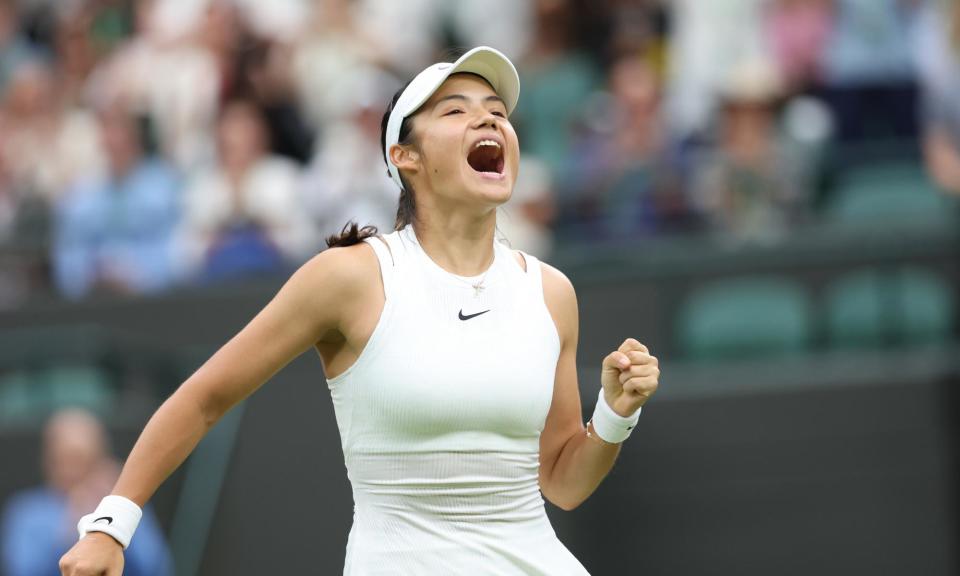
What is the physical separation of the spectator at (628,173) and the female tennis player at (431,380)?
4.60 metres

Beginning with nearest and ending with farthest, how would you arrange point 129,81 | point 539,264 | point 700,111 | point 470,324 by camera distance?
point 470,324 < point 539,264 < point 700,111 < point 129,81

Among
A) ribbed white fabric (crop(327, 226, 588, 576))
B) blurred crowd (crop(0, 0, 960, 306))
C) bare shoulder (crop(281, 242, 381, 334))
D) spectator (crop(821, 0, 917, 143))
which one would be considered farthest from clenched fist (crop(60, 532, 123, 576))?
spectator (crop(821, 0, 917, 143))

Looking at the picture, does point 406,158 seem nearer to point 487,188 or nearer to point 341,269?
point 487,188

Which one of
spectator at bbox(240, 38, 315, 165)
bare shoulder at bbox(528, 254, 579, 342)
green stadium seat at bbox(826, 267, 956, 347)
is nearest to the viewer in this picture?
bare shoulder at bbox(528, 254, 579, 342)

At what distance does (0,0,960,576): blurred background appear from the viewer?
782 cm

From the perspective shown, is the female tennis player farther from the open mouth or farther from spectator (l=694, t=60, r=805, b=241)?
spectator (l=694, t=60, r=805, b=241)

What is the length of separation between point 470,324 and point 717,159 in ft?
15.8

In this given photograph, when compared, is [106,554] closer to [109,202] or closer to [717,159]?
[717,159]

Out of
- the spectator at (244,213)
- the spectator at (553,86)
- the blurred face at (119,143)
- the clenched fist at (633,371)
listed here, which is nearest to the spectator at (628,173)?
the spectator at (553,86)

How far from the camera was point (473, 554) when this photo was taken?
3.67m

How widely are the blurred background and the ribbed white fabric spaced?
378 centimetres

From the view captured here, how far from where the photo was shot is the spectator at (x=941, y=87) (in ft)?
27.0

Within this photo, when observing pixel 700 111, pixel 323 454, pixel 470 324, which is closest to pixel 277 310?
pixel 470 324

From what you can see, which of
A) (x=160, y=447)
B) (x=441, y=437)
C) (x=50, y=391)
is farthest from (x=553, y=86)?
(x=160, y=447)
